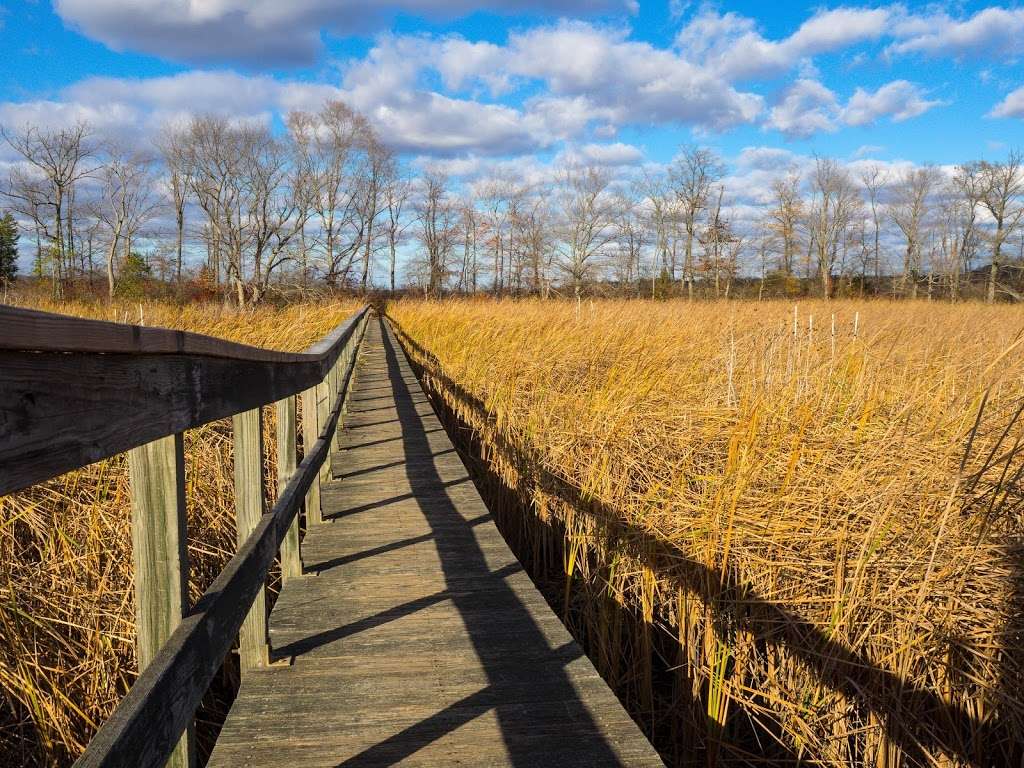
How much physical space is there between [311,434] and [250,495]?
5.41 feet

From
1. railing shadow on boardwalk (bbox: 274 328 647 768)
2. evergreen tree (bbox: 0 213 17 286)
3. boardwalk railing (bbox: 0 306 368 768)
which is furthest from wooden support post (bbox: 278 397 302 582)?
evergreen tree (bbox: 0 213 17 286)

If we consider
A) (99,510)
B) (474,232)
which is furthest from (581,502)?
(474,232)

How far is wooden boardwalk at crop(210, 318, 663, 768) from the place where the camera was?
184 centimetres

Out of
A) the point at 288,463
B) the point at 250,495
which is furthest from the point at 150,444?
the point at 288,463

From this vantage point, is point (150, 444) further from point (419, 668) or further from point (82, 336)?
point (419, 668)

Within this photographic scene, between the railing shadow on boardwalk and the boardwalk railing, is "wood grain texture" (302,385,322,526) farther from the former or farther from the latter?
the boardwalk railing

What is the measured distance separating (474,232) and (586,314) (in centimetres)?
5507

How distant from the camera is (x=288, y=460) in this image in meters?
2.87

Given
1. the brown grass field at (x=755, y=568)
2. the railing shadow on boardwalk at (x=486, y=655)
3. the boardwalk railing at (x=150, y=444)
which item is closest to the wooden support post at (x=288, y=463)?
the railing shadow on boardwalk at (x=486, y=655)

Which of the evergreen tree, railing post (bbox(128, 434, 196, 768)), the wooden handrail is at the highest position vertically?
the evergreen tree

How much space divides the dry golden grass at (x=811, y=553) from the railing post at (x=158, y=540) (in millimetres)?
2084

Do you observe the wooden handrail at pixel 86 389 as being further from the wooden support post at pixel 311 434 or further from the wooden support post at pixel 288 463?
the wooden support post at pixel 311 434

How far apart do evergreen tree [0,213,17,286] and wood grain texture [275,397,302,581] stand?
45.6m

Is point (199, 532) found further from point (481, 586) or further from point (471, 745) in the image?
point (471, 745)
